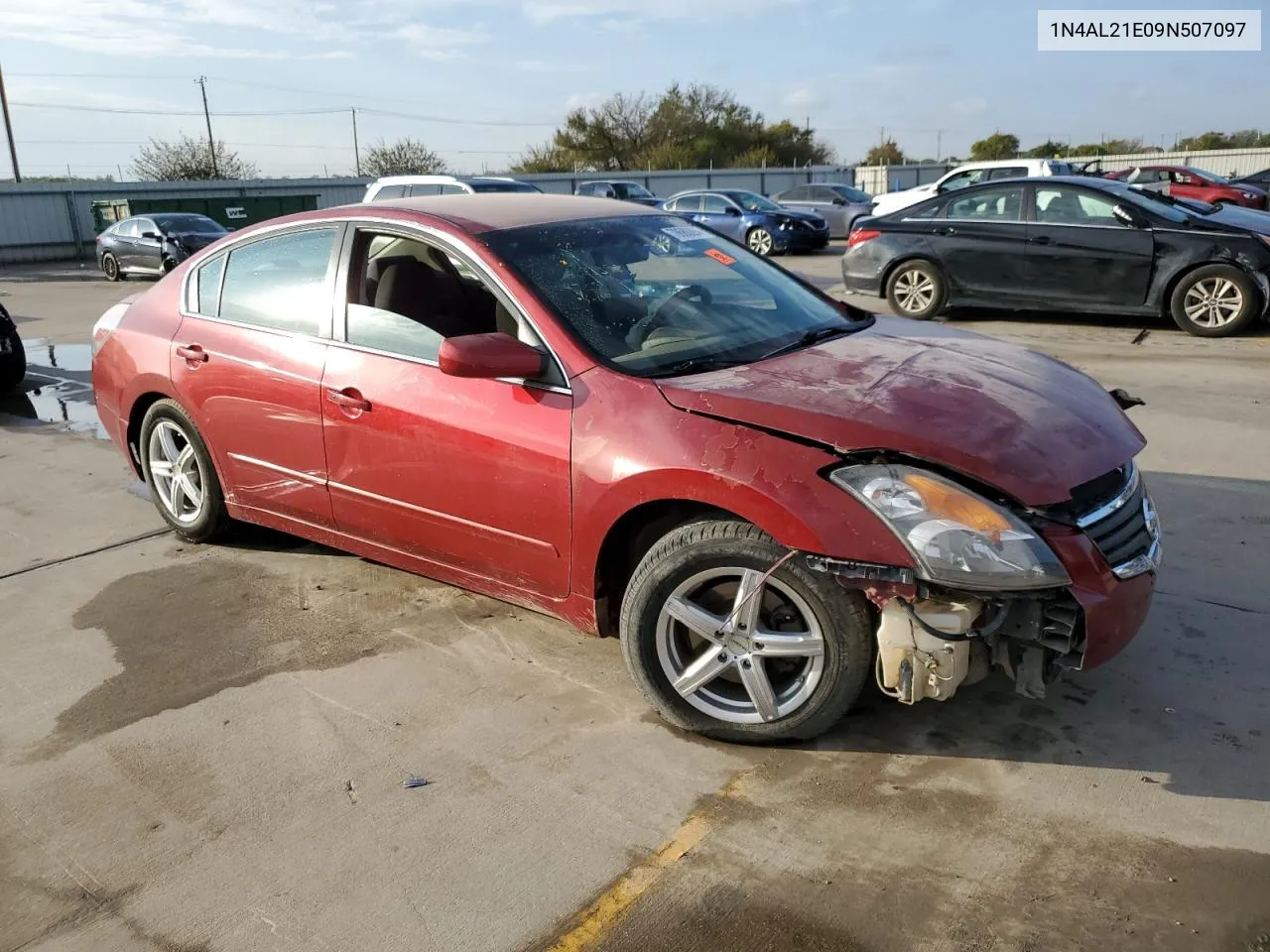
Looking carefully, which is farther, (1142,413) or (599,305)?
(1142,413)

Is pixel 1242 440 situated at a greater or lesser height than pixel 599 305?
lesser

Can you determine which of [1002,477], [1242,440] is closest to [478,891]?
[1002,477]

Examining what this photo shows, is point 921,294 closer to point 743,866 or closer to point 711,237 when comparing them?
point 711,237

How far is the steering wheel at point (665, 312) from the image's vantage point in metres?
3.65

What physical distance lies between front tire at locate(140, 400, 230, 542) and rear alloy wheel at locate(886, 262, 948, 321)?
816cm

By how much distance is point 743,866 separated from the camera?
8.89 ft

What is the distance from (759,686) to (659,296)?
62.3 inches

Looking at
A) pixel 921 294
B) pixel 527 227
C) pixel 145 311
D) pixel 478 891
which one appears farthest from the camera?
pixel 921 294

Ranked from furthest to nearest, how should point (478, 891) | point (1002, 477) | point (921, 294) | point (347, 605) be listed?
point (921, 294)
point (347, 605)
point (1002, 477)
point (478, 891)

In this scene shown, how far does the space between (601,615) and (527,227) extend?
1.58 metres

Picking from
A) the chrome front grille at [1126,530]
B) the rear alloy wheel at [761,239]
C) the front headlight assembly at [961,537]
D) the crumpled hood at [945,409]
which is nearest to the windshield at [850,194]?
the rear alloy wheel at [761,239]

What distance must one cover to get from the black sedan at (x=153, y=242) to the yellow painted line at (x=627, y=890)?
2069 centimetres

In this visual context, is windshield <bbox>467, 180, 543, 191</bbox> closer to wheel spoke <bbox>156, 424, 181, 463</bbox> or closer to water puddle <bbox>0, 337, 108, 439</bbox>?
water puddle <bbox>0, 337, 108, 439</bbox>

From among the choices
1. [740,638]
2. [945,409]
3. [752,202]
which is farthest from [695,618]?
[752,202]
